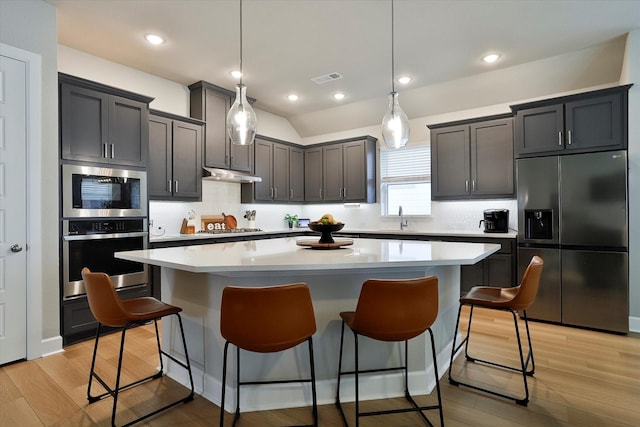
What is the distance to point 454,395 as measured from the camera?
89.3 inches

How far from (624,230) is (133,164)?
5.03m

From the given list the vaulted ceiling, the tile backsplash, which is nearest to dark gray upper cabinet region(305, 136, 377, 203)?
the tile backsplash

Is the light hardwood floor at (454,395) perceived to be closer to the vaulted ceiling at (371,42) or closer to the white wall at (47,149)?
the white wall at (47,149)

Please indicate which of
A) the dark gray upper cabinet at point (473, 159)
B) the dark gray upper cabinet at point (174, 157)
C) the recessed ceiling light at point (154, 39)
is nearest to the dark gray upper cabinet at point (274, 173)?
the dark gray upper cabinet at point (174, 157)

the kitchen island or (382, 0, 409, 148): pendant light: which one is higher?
(382, 0, 409, 148): pendant light

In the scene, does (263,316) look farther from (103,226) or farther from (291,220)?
(291,220)

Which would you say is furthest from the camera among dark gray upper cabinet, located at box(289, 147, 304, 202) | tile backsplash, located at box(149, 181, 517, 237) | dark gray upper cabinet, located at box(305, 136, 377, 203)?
dark gray upper cabinet, located at box(289, 147, 304, 202)

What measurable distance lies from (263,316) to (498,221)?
393 cm

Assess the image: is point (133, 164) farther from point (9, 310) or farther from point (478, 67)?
point (478, 67)

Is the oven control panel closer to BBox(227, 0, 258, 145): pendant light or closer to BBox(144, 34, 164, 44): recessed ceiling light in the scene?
BBox(227, 0, 258, 145): pendant light

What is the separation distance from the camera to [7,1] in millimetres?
2723

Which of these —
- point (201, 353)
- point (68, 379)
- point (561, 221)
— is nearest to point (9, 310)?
point (68, 379)

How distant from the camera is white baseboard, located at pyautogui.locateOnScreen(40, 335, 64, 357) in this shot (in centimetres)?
Result: 290

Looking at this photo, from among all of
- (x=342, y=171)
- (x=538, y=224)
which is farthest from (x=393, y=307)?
(x=342, y=171)
